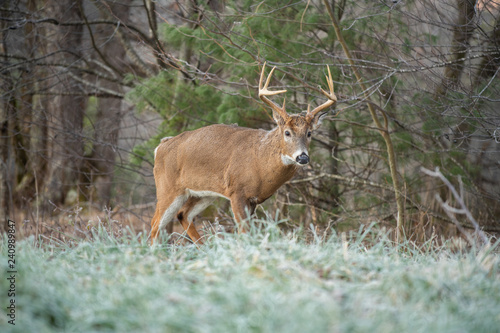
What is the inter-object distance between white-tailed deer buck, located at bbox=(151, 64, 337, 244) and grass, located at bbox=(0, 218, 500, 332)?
253 centimetres

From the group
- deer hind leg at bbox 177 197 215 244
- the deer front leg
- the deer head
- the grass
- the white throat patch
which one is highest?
the deer head

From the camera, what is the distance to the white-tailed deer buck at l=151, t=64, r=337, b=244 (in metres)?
6.45

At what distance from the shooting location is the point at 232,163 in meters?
6.73

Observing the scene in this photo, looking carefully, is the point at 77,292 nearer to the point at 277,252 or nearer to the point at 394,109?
the point at 277,252

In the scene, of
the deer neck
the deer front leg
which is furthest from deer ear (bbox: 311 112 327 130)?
the deer front leg

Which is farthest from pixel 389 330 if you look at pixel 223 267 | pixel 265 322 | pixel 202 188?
pixel 202 188

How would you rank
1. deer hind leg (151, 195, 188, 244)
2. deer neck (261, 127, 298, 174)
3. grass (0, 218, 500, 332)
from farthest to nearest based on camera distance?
deer hind leg (151, 195, 188, 244)
deer neck (261, 127, 298, 174)
grass (0, 218, 500, 332)

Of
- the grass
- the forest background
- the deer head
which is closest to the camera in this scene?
the grass

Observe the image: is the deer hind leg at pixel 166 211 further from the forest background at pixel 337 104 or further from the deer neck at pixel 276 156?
the deer neck at pixel 276 156

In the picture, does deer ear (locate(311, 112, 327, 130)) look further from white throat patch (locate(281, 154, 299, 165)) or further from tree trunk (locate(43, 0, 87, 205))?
tree trunk (locate(43, 0, 87, 205))

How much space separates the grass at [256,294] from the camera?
2746 mm

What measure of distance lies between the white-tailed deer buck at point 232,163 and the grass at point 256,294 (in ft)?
8.30

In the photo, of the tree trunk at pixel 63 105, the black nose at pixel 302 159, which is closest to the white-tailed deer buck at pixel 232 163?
the black nose at pixel 302 159

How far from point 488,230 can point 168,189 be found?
507 cm
